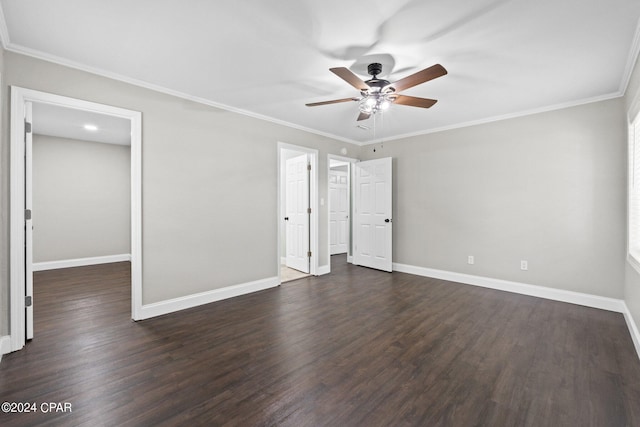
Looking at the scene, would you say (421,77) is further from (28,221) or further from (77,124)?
(77,124)

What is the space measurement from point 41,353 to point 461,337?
12.3 feet

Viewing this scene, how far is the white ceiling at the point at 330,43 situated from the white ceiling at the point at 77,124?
5.67ft

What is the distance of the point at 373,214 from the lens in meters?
5.55

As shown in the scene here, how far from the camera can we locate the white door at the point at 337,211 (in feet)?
23.9

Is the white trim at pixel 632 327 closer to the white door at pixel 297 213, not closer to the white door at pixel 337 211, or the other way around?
the white door at pixel 297 213

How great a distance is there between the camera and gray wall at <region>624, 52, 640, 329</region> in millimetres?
2543

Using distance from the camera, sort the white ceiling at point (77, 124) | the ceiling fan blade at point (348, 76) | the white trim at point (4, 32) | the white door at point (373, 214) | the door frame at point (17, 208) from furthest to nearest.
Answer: the white door at point (373, 214) → the white ceiling at point (77, 124) → the door frame at point (17, 208) → the ceiling fan blade at point (348, 76) → the white trim at point (4, 32)

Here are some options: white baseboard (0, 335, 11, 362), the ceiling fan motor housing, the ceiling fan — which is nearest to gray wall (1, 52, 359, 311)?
white baseboard (0, 335, 11, 362)

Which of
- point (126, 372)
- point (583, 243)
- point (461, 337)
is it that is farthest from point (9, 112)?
point (583, 243)

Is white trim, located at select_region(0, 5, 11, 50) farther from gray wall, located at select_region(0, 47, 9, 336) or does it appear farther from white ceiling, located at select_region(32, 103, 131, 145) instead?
white ceiling, located at select_region(32, 103, 131, 145)

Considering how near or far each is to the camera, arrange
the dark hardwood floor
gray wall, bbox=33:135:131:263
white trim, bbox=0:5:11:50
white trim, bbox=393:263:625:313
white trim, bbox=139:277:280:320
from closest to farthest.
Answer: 1. the dark hardwood floor
2. white trim, bbox=0:5:11:50
3. white trim, bbox=139:277:280:320
4. white trim, bbox=393:263:625:313
5. gray wall, bbox=33:135:131:263

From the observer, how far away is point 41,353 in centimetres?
238

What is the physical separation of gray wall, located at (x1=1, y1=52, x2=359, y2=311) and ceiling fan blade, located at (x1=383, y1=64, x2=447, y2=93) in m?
2.28

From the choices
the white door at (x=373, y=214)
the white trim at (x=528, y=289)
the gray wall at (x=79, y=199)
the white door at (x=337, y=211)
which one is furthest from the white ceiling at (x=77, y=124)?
the white trim at (x=528, y=289)
